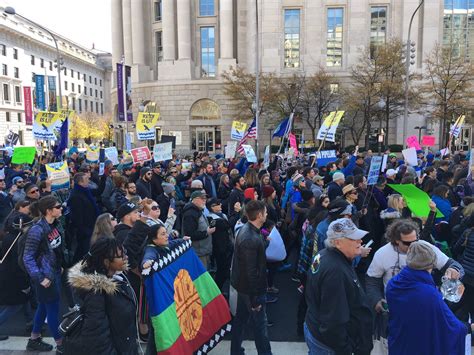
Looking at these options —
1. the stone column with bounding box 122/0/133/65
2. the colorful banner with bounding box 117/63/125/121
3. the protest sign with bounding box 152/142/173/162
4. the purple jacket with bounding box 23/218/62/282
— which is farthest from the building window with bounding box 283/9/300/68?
the purple jacket with bounding box 23/218/62/282

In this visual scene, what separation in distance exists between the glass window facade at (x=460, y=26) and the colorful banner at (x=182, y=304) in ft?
132

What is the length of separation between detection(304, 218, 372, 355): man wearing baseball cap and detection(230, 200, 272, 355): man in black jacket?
113cm

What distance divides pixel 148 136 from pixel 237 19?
31472mm

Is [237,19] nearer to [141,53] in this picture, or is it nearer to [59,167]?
[141,53]

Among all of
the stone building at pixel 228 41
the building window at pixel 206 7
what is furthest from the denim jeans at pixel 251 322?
the building window at pixel 206 7

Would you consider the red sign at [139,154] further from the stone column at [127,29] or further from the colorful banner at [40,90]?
the stone column at [127,29]

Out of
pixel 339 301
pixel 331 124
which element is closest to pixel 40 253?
pixel 339 301

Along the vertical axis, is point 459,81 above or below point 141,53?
below

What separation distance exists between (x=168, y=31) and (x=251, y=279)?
40.9 m

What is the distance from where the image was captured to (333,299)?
3.21 meters

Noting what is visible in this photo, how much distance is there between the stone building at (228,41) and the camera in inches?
1475

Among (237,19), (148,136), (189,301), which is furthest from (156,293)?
(237,19)

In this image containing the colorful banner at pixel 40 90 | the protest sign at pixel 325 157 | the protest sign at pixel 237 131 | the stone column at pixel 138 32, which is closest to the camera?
the protest sign at pixel 325 157

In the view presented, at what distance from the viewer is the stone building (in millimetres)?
37469
